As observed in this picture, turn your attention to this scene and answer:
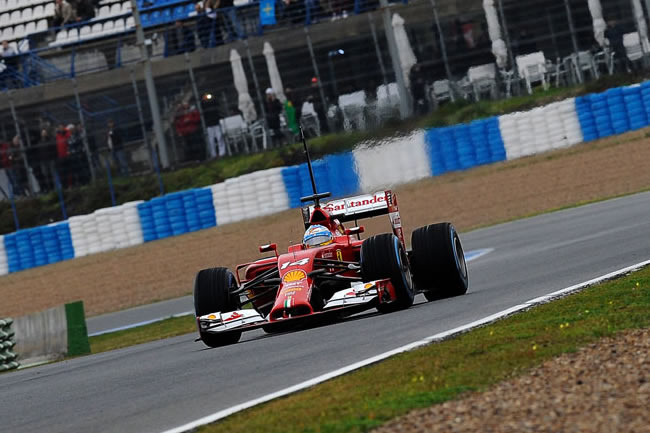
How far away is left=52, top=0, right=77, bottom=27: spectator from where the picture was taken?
3212 cm

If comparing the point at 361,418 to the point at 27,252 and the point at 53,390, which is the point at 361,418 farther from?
the point at 27,252

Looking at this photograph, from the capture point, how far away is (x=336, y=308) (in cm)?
986

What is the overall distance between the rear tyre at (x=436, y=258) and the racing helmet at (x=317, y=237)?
80cm

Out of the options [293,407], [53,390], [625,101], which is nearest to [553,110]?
[625,101]

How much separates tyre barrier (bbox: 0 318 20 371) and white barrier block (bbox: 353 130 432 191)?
5.28 m

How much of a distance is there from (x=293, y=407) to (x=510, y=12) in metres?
21.2

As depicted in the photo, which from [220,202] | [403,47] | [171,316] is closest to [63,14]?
[220,202]

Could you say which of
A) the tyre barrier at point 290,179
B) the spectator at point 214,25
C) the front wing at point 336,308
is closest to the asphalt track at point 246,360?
the front wing at point 336,308

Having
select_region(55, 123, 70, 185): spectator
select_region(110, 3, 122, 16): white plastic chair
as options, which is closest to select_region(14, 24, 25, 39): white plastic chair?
select_region(110, 3, 122, 16): white plastic chair

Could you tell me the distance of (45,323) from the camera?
53.0 ft

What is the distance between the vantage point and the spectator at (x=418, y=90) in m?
24.3

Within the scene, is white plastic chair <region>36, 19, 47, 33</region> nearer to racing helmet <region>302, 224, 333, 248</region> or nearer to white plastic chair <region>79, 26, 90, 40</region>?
white plastic chair <region>79, 26, 90, 40</region>

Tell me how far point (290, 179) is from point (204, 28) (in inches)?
235

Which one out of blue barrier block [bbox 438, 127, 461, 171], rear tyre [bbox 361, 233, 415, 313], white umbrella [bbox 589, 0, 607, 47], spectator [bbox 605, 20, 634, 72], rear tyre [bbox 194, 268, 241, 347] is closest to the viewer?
rear tyre [bbox 361, 233, 415, 313]
